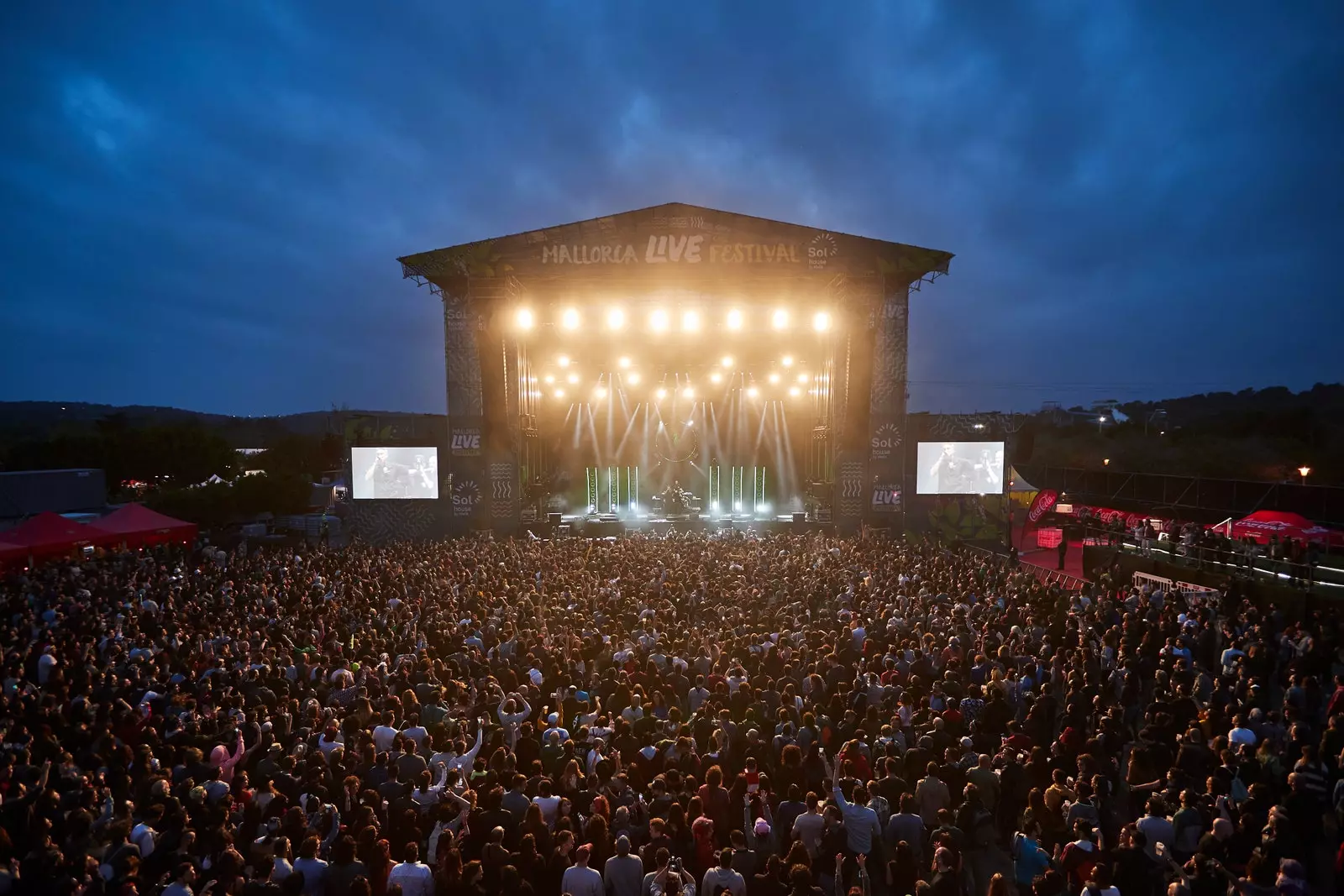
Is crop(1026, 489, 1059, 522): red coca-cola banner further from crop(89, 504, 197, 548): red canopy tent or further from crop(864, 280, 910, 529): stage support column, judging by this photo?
crop(89, 504, 197, 548): red canopy tent

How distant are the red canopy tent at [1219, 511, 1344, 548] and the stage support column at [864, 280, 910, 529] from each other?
31.1ft

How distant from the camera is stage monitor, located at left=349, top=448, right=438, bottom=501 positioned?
A: 24125mm

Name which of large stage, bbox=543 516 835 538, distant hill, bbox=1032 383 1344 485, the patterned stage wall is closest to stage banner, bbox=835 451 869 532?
Result: large stage, bbox=543 516 835 538

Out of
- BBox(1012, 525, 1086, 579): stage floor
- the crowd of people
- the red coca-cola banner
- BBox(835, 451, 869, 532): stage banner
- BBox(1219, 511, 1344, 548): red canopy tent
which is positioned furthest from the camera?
BBox(835, 451, 869, 532): stage banner

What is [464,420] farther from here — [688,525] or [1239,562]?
[1239,562]

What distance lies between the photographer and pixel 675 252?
21859 mm

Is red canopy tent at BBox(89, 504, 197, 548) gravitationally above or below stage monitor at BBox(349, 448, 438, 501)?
below

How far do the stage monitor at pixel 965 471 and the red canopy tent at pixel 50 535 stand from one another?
26.1 m

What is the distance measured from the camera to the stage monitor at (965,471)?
23719 millimetres

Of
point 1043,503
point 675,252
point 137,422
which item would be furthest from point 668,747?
point 137,422

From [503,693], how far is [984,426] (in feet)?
70.2

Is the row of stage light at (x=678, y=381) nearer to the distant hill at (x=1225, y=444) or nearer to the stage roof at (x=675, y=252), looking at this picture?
the stage roof at (x=675, y=252)

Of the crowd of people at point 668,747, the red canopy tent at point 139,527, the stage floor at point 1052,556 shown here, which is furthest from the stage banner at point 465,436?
the stage floor at point 1052,556

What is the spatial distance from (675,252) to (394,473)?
1335 centimetres
